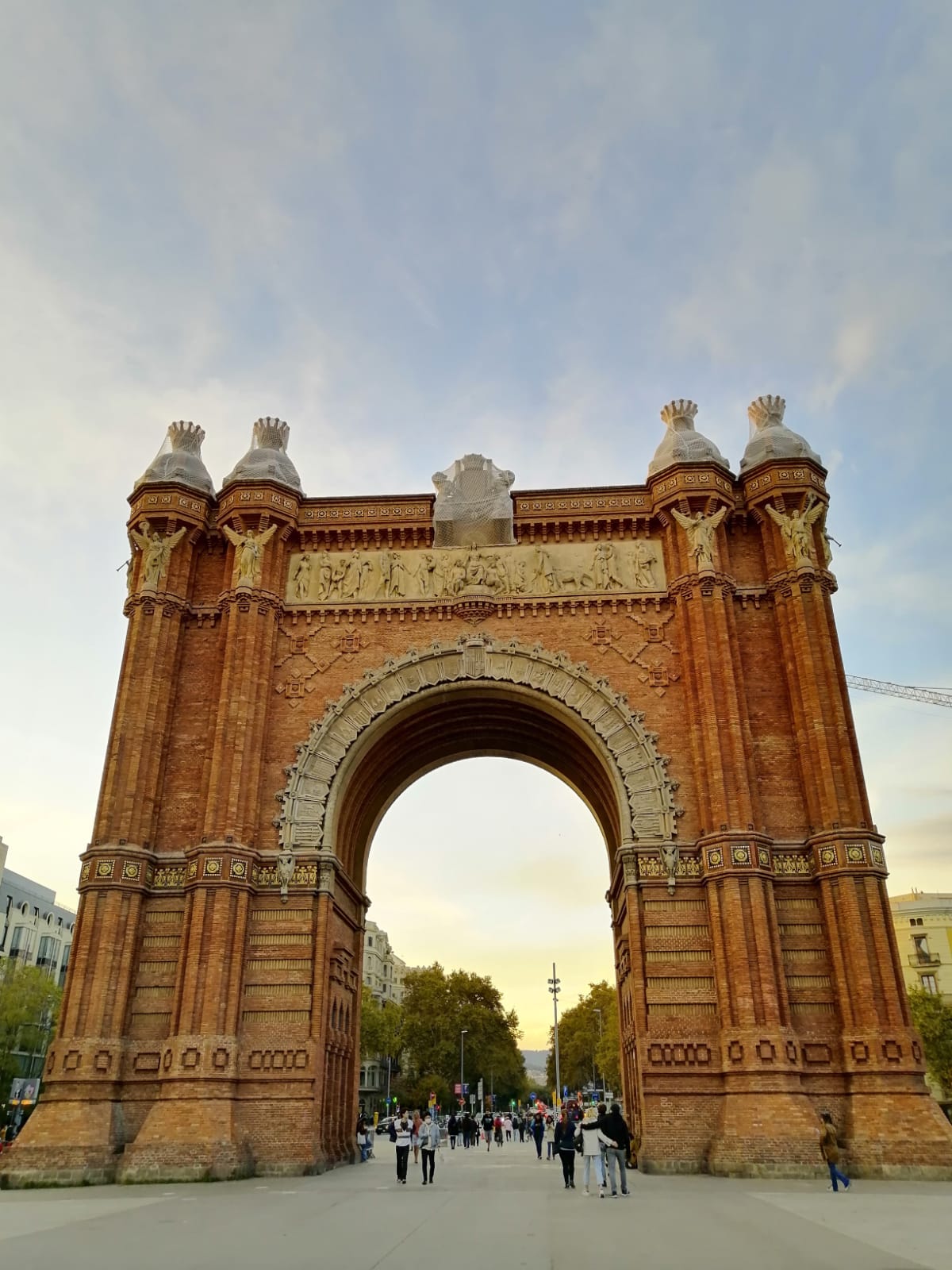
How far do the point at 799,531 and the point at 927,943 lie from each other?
54.7 meters

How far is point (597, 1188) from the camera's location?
17.1 m

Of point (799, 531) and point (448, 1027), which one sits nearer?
point (799, 531)

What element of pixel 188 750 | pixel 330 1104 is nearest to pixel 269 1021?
pixel 330 1104

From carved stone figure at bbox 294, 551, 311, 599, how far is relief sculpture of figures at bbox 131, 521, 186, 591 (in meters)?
3.22

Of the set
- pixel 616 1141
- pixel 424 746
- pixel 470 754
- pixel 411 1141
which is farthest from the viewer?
pixel 470 754

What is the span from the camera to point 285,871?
73.8ft

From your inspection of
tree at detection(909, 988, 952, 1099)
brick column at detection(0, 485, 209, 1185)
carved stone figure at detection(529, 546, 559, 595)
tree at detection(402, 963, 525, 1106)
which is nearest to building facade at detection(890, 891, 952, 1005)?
tree at detection(909, 988, 952, 1099)

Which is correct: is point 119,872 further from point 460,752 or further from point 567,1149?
point 567,1149

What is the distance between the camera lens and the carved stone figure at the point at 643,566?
25328mm

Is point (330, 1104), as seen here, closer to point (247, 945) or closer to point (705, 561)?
point (247, 945)

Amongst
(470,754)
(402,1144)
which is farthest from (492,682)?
(402,1144)

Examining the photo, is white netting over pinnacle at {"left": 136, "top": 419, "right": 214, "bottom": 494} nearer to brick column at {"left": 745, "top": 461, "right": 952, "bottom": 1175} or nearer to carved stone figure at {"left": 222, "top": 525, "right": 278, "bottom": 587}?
carved stone figure at {"left": 222, "top": 525, "right": 278, "bottom": 587}

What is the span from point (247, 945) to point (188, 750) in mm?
5225

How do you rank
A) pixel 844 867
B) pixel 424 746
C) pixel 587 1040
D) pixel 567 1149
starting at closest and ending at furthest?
1. pixel 567 1149
2. pixel 844 867
3. pixel 424 746
4. pixel 587 1040
